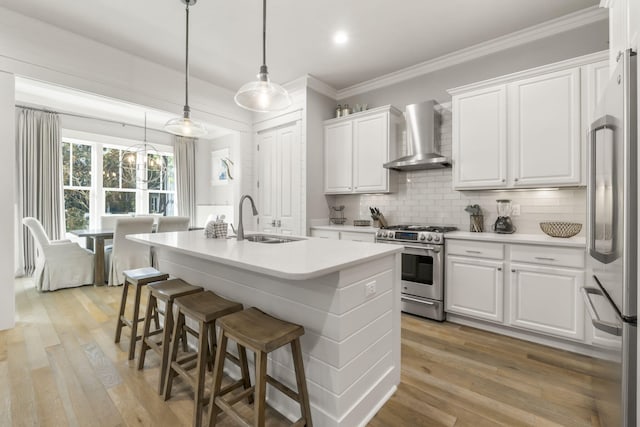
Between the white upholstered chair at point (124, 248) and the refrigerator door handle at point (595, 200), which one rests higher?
the refrigerator door handle at point (595, 200)

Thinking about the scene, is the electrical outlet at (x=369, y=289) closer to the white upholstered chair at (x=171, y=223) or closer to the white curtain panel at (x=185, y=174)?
the white upholstered chair at (x=171, y=223)

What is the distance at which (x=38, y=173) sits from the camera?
4.83m

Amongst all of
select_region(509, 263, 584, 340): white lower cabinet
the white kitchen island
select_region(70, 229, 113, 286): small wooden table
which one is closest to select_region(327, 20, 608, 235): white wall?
select_region(509, 263, 584, 340): white lower cabinet

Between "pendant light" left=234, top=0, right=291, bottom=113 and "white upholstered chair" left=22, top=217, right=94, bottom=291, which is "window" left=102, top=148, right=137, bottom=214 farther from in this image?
"pendant light" left=234, top=0, right=291, bottom=113

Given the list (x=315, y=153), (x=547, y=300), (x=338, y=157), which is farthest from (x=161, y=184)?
(x=547, y=300)

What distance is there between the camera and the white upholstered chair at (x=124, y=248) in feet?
13.9

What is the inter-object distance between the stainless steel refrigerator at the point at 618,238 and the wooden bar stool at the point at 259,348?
1.33 m

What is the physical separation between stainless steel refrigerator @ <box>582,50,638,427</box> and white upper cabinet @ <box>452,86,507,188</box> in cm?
150

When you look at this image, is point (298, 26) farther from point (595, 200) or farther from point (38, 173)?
point (38, 173)

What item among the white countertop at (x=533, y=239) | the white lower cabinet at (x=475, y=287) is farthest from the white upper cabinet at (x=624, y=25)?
the white lower cabinet at (x=475, y=287)

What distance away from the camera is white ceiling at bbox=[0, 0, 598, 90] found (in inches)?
104

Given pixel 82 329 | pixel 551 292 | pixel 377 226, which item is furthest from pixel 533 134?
pixel 82 329

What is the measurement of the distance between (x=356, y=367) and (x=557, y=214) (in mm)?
2654

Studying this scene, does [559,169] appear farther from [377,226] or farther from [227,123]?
[227,123]
